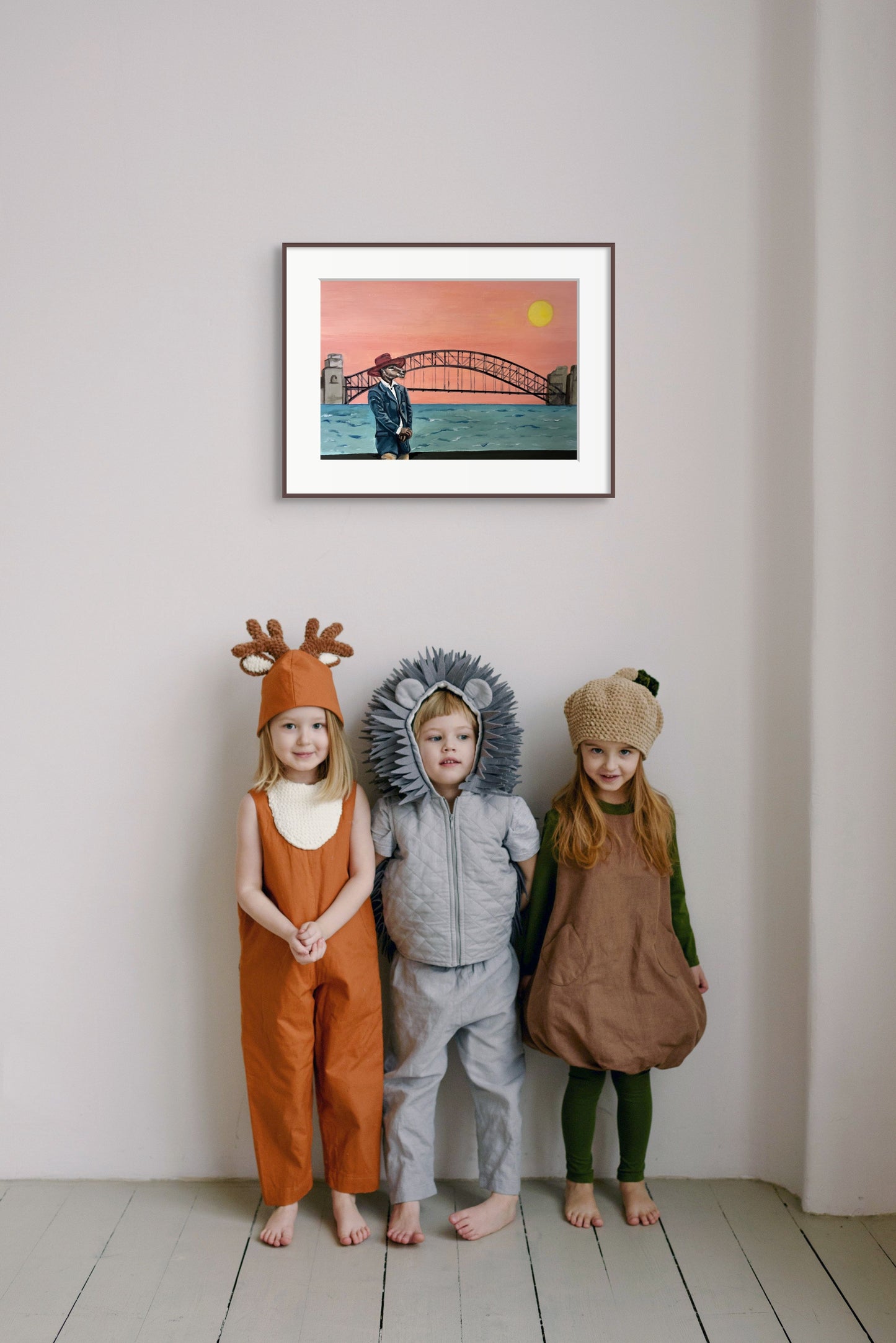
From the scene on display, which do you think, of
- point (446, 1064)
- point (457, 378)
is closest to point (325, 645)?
point (457, 378)

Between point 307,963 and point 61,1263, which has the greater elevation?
point 307,963

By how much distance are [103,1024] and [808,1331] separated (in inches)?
51.6

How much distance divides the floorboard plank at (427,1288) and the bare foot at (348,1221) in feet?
0.19

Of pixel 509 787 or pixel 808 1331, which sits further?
pixel 509 787

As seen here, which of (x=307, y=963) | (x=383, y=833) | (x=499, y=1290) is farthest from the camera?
(x=383, y=833)

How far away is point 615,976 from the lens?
5.72ft

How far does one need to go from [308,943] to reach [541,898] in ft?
1.44

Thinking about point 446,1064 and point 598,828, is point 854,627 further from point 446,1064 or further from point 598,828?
point 446,1064

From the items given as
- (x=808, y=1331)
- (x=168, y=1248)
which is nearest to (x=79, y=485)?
(x=168, y=1248)

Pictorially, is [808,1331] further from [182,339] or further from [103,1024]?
[182,339]

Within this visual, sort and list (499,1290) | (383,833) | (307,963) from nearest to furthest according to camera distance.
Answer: (499,1290)
(307,963)
(383,833)

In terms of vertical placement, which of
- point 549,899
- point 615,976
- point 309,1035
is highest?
point 549,899

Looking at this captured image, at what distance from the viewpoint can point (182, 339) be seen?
1.87m

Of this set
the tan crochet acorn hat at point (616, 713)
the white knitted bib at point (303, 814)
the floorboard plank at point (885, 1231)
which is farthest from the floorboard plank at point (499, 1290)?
the tan crochet acorn hat at point (616, 713)
